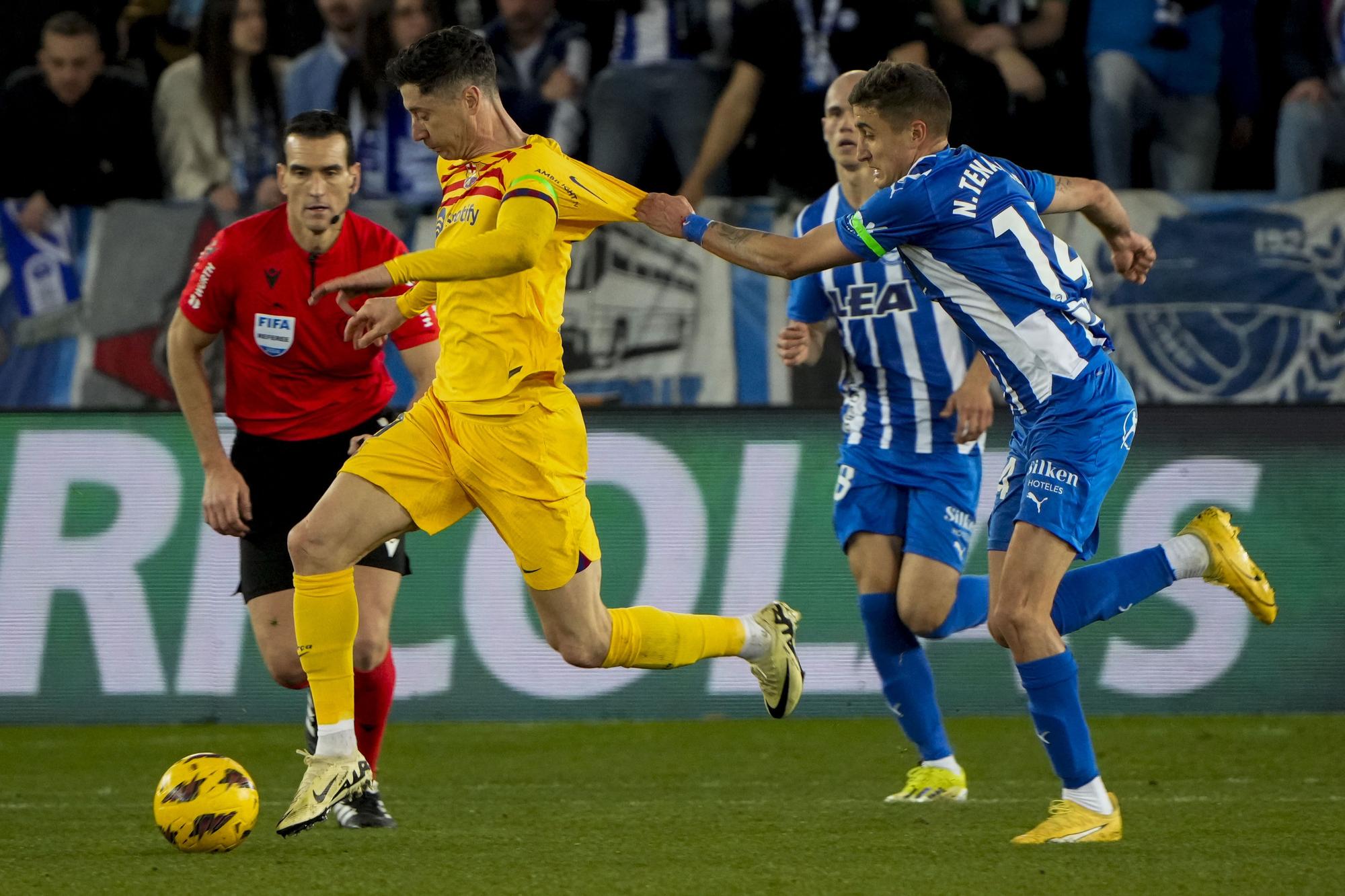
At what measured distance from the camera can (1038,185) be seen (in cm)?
476

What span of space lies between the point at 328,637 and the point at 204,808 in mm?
560

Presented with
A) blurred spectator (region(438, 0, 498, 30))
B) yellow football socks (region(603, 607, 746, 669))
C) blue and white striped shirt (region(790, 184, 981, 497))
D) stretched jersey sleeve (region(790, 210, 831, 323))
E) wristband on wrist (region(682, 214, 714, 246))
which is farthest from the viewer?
blurred spectator (region(438, 0, 498, 30))

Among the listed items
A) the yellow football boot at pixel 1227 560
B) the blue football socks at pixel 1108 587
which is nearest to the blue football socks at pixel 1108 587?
the blue football socks at pixel 1108 587

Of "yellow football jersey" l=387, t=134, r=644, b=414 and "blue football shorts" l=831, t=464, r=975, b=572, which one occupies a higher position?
"yellow football jersey" l=387, t=134, r=644, b=414

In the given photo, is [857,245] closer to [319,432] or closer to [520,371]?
[520,371]

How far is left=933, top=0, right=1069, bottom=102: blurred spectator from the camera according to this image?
9578 mm

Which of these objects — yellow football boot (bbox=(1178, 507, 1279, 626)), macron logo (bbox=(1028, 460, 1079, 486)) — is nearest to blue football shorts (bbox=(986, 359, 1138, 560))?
macron logo (bbox=(1028, 460, 1079, 486))

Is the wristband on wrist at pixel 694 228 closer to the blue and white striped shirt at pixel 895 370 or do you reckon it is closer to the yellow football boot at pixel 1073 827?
the blue and white striped shirt at pixel 895 370

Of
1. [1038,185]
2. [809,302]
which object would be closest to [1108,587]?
[1038,185]

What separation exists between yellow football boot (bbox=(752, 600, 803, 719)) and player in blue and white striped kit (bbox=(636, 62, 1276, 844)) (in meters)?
0.91

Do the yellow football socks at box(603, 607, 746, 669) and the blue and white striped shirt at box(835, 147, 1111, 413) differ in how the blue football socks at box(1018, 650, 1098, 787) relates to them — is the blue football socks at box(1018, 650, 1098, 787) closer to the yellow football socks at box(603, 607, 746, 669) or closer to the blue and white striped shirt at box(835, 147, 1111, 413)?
the blue and white striped shirt at box(835, 147, 1111, 413)

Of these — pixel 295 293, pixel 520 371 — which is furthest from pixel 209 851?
pixel 295 293

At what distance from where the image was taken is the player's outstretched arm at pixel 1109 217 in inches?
192

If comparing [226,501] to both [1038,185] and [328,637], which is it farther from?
[1038,185]
